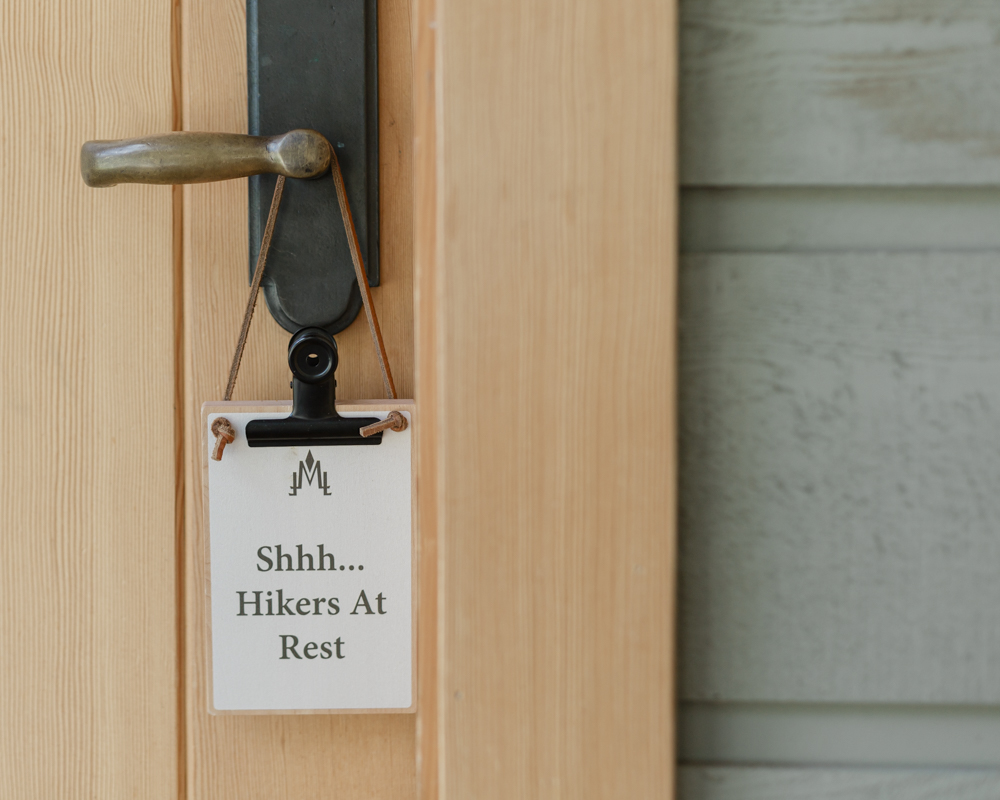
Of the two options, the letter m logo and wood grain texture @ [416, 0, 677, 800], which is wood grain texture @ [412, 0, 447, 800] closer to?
wood grain texture @ [416, 0, 677, 800]

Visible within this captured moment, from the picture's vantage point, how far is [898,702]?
0.32 m

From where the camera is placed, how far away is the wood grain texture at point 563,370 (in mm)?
300

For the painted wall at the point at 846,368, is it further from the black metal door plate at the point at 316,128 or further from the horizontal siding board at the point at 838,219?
the black metal door plate at the point at 316,128

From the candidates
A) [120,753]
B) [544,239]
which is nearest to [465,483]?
[544,239]

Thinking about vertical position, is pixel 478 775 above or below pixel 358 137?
below

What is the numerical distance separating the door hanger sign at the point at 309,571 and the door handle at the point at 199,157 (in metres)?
0.14

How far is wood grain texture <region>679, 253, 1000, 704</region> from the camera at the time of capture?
31 cm

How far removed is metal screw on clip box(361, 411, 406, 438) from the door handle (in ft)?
0.50

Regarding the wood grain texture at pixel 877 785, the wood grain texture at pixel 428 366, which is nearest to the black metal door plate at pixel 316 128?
the wood grain texture at pixel 428 366

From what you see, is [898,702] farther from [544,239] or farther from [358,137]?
[358,137]

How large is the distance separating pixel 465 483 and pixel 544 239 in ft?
0.35

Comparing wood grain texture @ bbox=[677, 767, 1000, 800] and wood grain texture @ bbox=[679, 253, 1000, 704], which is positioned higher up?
wood grain texture @ bbox=[679, 253, 1000, 704]

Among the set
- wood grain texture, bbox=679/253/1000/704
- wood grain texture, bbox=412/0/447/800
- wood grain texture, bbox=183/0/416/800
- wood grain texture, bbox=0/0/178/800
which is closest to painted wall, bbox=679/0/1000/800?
wood grain texture, bbox=679/253/1000/704

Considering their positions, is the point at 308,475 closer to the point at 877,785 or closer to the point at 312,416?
the point at 312,416
